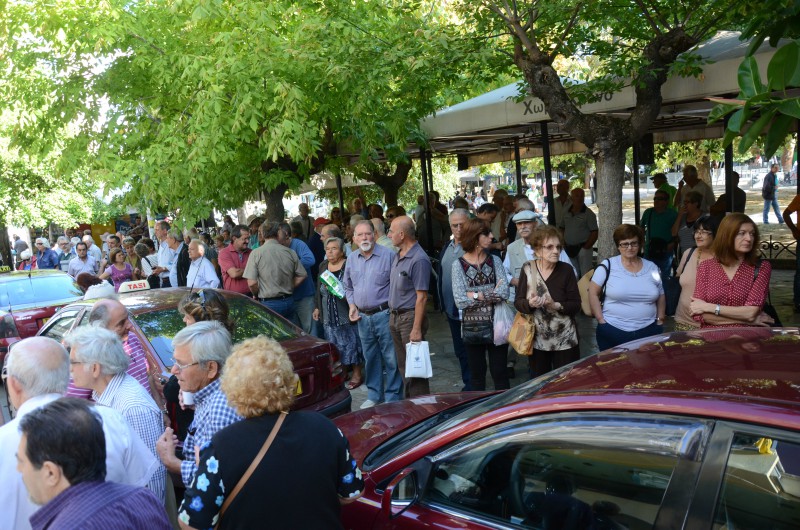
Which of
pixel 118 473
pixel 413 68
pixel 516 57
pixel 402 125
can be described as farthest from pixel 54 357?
pixel 402 125

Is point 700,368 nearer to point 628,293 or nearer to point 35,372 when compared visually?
point 35,372

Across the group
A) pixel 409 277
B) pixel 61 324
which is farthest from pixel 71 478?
pixel 61 324

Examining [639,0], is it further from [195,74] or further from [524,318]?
[195,74]

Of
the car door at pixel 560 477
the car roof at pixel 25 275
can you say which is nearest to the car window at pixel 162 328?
the car door at pixel 560 477

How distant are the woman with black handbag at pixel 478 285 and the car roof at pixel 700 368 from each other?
2.80 m

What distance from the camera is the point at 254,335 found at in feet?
20.5

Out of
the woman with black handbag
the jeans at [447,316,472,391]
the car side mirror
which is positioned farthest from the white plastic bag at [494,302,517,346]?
the car side mirror

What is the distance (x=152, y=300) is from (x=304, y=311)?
2.69 metres

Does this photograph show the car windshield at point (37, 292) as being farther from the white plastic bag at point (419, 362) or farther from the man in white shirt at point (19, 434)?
the man in white shirt at point (19, 434)

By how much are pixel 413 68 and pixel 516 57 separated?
1.08 m

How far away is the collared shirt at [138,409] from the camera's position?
3.57m

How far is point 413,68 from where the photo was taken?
7336 mm

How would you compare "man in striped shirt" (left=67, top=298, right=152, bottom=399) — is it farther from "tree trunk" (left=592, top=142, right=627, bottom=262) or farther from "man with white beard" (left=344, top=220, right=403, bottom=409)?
"tree trunk" (left=592, top=142, right=627, bottom=262)

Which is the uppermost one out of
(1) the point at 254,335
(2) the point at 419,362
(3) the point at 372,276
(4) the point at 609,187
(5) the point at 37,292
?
(4) the point at 609,187
